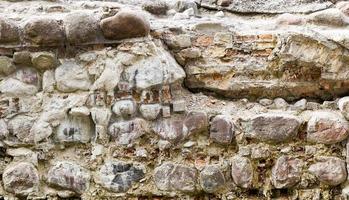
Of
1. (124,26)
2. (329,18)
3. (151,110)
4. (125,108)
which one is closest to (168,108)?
(151,110)

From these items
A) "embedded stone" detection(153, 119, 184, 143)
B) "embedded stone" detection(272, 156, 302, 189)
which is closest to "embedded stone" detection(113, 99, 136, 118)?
"embedded stone" detection(153, 119, 184, 143)

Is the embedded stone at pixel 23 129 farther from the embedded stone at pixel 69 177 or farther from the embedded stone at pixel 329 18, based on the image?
the embedded stone at pixel 329 18

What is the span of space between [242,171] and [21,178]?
97 cm

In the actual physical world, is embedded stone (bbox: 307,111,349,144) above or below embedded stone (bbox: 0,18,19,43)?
below

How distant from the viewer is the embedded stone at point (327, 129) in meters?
2.55

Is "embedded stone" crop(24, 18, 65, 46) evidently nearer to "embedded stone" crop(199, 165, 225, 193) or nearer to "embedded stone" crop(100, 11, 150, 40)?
"embedded stone" crop(100, 11, 150, 40)

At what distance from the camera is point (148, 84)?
103 inches

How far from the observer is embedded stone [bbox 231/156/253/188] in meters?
2.58

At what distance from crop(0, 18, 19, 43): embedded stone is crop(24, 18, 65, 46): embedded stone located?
0.05 m

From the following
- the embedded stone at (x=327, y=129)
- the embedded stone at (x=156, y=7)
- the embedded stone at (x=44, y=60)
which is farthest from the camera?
the embedded stone at (x=156, y=7)

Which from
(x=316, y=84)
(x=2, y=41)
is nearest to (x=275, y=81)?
(x=316, y=84)

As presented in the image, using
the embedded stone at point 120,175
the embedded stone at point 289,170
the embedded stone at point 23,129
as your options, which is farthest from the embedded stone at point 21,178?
the embedded stone at point 289,170

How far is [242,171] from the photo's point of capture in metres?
Result: 2.58

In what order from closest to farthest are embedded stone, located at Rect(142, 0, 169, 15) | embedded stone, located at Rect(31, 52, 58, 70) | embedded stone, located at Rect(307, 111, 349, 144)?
embedded stone, located at Rect(307, 111, 349, 144) < embedded stone, located at Rect(31, 52, 58, 70) < embedded stone, located at Rect(142, 0, 169, 15)
